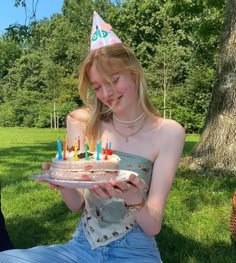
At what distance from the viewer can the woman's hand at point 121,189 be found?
68.1 inches

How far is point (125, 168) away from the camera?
224 cm

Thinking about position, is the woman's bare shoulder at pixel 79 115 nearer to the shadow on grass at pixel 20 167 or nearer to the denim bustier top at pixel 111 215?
the denim bustier top at pixel 111 215

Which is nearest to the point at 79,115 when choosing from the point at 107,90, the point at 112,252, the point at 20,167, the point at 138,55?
the point at 107,90

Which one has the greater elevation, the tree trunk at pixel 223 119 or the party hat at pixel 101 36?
the party hat at pixel 101 36

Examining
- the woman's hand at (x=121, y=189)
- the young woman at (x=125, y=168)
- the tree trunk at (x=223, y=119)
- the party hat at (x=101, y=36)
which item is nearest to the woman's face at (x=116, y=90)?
the young woman at (x=125, y=168)

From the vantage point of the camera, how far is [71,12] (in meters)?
43.6

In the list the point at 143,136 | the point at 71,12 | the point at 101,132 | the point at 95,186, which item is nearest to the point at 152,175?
the point at 143,136

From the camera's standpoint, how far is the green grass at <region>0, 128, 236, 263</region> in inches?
152

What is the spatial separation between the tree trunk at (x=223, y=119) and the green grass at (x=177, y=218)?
12.7 inches

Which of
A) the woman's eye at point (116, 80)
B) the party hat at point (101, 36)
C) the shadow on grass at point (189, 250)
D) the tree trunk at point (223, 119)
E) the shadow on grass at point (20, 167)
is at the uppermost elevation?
the party hat at point (101, 36)

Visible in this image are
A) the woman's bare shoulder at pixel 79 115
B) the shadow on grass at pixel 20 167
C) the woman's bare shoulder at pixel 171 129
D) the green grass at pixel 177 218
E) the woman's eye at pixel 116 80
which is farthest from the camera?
the shadow on grass at pixel 20 167

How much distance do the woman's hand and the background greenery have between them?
1223 centimetres

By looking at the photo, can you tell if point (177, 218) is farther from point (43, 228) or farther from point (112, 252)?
point (112, 252)

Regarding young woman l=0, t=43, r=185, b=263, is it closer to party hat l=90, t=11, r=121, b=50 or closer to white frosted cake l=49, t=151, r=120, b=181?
party hat l=90, t=11, r=121, b=50
